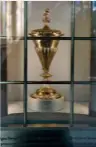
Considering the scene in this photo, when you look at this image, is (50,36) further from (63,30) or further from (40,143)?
(40,143)

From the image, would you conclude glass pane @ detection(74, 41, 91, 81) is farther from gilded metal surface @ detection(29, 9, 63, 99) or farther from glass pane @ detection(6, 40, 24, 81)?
glass pane @ detection(6, 40, 24, 81)

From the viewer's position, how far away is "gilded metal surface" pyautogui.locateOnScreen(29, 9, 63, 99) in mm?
1168

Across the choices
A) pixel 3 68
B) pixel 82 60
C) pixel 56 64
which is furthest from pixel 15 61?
pixel 82 60

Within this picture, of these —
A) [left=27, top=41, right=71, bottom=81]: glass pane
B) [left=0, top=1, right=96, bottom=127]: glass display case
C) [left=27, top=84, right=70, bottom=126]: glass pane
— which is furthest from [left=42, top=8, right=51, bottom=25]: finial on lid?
[left=27, top=84, right=70, bottom=126]: glass pane

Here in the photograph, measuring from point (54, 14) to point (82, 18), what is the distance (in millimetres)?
126

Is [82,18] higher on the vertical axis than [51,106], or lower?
higher

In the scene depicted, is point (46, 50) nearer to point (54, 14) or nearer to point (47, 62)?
point (47, 62)

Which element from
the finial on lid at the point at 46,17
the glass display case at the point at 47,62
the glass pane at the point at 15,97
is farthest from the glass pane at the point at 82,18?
the glass pane at the point at 15,97

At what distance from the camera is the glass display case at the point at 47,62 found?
116 centimetres

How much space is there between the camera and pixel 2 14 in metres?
1.15

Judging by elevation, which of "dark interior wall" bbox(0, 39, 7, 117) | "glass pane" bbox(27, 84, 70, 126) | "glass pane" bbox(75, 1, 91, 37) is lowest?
"glass pane" bbox(27, 84, 70, 126)

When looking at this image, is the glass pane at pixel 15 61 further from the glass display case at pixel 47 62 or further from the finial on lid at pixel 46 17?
the finial on lid at pixel 46 17

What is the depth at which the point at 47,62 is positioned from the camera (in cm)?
120

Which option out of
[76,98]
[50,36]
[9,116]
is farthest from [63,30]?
[9,116]
